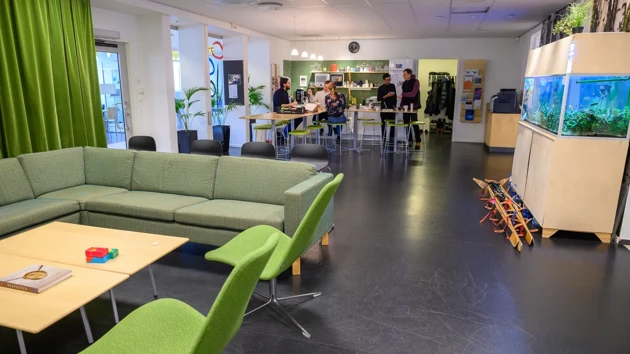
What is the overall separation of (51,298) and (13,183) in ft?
8.20

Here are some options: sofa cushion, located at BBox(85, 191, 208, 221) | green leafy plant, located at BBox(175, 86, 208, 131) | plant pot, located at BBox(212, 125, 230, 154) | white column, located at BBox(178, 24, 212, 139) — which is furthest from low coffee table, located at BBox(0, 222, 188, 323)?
plant pot, located at BBox(212, 125, 230, 154)

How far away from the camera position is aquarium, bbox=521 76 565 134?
432 centimetres

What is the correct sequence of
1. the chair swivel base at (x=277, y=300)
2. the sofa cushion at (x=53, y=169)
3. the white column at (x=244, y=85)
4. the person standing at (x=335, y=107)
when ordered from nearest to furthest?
the chair swivel base at (x=277, y=300), the sofa cushion at (x=53, y=169), the person standing at (x=335, y=107), the white column at (x=244, y=85)

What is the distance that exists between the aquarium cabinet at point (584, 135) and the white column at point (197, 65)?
6.28m

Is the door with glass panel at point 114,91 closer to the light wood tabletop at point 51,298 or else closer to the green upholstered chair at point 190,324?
the light wood tabletop at point 51,298

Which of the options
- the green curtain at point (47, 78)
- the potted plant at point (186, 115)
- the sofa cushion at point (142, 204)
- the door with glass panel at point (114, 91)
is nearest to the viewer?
the sofa cushion at point (142, 204)

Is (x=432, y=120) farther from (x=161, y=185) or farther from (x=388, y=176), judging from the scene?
(x=161, y=185)

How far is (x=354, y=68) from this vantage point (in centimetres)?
1215

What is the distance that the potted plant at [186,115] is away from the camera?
326 inches

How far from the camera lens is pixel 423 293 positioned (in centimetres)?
318

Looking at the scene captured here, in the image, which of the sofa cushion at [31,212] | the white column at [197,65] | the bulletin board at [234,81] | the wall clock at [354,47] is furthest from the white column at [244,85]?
the sofa cushion at [31,212]

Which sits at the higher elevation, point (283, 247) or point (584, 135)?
point (584, 135)

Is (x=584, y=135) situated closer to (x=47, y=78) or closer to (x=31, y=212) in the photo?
(x=31, y=212)

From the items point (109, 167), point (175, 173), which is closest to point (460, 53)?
point (175, 173)
